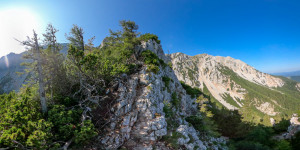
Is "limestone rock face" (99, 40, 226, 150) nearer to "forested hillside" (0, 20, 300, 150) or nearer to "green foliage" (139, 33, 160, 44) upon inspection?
"forested hillside" (0, 20, 300, 150)

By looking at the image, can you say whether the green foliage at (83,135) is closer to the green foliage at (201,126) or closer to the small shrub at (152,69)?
the small shrub at (152,69)

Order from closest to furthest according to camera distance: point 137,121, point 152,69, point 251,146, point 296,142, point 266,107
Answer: point 137,121
point 152,69
point 251,146
point 296,142
point 266,107

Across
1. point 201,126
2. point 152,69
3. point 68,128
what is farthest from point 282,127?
point 68,128

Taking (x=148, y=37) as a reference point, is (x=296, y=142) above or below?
below

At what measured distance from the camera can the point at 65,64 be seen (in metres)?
16.1

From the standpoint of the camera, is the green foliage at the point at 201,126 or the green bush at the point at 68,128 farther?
the green foliage at the point at 201,126

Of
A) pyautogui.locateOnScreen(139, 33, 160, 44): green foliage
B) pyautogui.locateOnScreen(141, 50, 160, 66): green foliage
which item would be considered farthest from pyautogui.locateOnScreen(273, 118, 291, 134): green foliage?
pyautogui.locateOnScreen(139, 33, 160, 44): green foliage

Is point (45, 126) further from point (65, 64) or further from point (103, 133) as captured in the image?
point (65, 64)

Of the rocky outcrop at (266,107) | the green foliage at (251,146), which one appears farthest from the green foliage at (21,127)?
the rocky outcrop at (266,107)

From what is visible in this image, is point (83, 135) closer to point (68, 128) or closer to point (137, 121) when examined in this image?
point (68, 128)

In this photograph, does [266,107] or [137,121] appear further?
[266,107]

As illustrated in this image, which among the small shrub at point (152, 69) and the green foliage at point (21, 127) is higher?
the small shrub at point (152, 69)

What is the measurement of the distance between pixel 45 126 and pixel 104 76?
9.21 metres

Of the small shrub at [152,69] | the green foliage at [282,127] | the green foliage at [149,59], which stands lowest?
the green foliage at [282,127]
